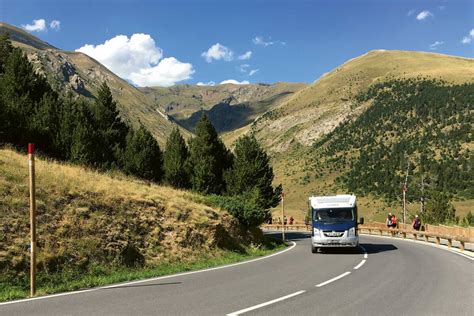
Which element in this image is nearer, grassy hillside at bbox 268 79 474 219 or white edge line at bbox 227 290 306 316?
white edge line at bbox 227 290 306 316

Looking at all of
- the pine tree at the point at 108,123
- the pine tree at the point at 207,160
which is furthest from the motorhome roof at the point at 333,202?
the pine tree at the point at 108,123

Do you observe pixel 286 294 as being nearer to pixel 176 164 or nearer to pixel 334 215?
pixel 334 215

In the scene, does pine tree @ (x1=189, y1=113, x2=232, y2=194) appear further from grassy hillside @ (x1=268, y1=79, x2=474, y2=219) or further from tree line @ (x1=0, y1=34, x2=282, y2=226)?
grassy hillside @ (x1=268, y1=79, x2=474, y2=219)

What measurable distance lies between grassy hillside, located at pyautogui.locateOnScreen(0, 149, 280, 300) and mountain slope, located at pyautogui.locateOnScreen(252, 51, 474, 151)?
447 ft

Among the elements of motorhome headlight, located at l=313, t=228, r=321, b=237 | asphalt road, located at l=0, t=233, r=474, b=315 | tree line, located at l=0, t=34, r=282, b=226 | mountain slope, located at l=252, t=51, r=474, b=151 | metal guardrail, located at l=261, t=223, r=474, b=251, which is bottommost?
metal guardrail, located at l=261, t=223, r=474, b=251

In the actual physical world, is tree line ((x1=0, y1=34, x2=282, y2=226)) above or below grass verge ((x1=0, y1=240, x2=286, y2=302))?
above

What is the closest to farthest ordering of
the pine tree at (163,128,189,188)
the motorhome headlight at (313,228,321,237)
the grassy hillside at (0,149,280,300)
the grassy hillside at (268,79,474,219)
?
the grassy hillside at (0,149,280,300)
the motorhome headlight at (313,228,321,237)
the pine tree at (163,128,189,188)
the grassy hillside at (268,79,474,219)

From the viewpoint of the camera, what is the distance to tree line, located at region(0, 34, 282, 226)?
38.8m

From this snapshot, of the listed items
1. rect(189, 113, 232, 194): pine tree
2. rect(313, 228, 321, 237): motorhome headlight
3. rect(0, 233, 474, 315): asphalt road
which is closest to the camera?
rect(0, 233, 474, 315): asphalt road

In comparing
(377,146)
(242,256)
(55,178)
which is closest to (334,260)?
(242,256)

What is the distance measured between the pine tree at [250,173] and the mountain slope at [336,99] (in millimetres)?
107946

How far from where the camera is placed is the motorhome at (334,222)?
20531 mm

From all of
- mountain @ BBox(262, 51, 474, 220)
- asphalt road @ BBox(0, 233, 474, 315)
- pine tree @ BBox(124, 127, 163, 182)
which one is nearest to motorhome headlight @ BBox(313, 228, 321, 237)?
asphalt road @ BBox(0, 233, 474, 315)

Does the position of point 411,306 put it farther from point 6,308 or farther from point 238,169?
point 238,169
